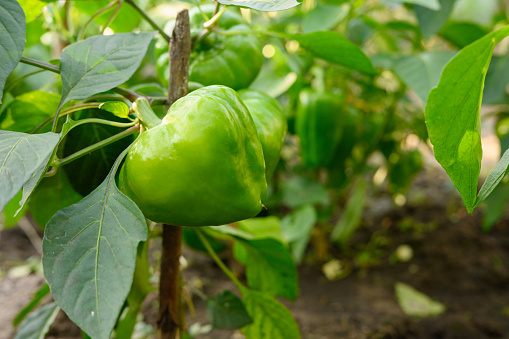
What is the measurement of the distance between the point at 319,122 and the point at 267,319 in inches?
24.6

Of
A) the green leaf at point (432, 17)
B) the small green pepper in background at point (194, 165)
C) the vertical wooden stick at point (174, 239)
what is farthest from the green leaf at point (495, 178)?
the green leaf at point (432, 17)

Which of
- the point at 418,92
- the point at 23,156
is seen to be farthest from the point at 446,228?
the point at 23,156

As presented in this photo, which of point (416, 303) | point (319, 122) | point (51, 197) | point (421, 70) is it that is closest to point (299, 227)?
point (319, 122)

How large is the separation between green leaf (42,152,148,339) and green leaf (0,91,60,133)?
0.64 ft

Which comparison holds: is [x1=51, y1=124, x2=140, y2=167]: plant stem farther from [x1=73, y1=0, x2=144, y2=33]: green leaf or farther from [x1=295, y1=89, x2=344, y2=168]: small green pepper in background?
[x1=295, y1=89, x2=344, y2=168]: small green pepper in background

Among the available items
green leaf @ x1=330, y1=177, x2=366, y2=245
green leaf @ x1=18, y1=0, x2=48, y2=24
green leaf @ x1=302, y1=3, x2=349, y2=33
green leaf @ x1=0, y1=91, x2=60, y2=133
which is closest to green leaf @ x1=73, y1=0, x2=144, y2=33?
green leaf @ x1=18, y1=0, x2=48, y2=24

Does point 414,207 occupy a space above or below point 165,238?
below

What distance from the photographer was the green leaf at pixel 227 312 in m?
0.64

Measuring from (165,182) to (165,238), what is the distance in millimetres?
192

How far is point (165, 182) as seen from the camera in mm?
372

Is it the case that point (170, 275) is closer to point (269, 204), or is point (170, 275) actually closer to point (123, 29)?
point (123, 29)

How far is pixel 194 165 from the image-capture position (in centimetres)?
37

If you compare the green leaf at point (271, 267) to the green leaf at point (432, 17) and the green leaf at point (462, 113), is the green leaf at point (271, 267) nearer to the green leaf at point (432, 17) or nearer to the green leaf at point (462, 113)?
the green leaf at point (462, 113)

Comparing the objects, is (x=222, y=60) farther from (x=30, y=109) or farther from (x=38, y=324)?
(x=38, y=324)
